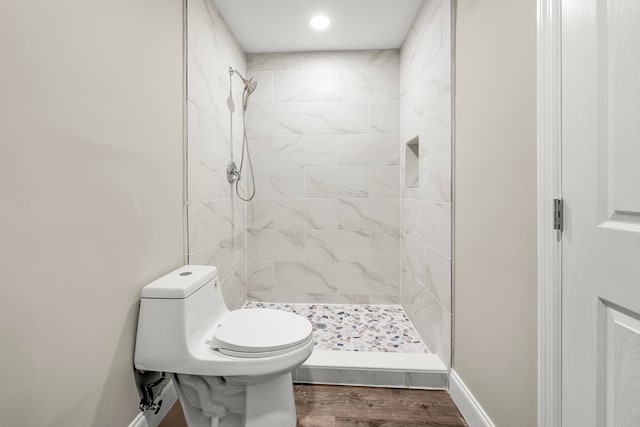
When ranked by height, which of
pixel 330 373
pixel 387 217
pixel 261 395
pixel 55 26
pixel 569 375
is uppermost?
pixel 55 26

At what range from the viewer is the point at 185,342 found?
1.26 m

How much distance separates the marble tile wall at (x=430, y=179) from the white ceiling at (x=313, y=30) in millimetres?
174

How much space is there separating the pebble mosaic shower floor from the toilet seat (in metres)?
0.69

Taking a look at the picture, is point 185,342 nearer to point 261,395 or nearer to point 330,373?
point 261,395

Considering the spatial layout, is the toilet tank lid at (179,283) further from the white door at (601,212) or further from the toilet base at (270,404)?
the white door at (601,212)

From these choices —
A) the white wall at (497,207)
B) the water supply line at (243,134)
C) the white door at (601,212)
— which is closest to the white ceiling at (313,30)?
the water supply line at (243,134)

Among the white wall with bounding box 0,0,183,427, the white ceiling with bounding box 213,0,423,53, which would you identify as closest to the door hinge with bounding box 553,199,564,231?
the white wall with bounding box 0,0,183,427

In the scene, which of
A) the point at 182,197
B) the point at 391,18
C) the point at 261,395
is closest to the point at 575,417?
the point at 261,395

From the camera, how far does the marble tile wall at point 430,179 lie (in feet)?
5.63

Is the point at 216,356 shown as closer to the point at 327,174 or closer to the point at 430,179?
the point at 430,179

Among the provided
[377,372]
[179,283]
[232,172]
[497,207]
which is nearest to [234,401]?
[179,283]

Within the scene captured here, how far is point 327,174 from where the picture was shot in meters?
2.78

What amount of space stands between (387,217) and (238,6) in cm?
195

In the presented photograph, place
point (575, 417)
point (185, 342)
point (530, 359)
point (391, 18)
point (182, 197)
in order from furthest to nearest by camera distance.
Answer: point (391, 18) < point (182, 197) < point (185, 342) < point (530, 359) < point (575, 417)
